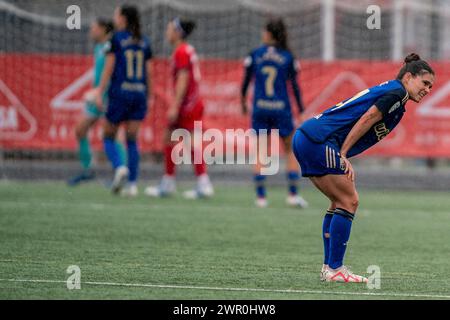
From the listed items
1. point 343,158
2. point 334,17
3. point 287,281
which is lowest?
point 287,281

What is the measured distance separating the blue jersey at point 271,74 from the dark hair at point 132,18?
157 cm

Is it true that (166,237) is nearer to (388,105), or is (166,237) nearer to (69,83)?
(388,105)

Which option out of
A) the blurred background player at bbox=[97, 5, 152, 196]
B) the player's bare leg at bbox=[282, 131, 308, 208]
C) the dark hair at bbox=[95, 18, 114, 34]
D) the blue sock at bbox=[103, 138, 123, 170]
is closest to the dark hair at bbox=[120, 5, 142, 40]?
the blurred background player at bbox=[97, 5, 152, 196]

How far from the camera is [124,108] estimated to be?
44.8 ft

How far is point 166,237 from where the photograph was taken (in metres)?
9.68

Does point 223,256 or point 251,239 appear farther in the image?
point 251,239

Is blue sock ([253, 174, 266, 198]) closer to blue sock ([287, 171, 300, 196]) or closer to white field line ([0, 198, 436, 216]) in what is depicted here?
white field line ([0, 198, 436, 216])

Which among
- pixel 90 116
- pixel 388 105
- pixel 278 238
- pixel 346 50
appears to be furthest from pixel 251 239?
pixel 346 50

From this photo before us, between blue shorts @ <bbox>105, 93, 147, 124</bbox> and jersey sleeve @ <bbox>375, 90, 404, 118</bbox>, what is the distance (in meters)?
7.00

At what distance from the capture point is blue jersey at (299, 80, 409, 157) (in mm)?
7043

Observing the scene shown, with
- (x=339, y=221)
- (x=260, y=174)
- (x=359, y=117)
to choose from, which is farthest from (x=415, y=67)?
(x=260, y=174)

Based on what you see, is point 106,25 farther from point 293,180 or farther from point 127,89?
point 293,180

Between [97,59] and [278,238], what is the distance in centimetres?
557

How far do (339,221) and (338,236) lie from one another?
10cm
